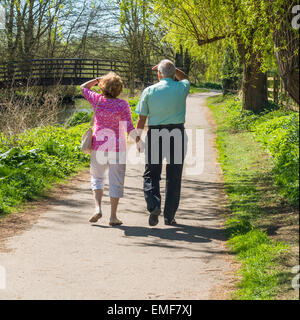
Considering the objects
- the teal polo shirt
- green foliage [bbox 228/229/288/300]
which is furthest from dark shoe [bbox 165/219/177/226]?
the teal polo shirt

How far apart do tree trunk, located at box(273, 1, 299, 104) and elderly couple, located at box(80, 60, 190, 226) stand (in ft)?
3.87

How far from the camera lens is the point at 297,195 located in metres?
7.03

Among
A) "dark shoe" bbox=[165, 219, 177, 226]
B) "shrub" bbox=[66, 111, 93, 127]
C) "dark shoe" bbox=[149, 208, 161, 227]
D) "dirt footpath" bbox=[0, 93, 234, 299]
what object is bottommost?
"dirt footpath" bbox=[0, 93, 234, 299]

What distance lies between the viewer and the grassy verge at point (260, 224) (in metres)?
4.54

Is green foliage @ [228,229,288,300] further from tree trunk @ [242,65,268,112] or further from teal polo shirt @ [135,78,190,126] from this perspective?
tree trunk @ [242,65,268,112]

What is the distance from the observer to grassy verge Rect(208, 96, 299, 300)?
4.54 meters

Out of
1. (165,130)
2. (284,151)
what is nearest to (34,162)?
(165,130)

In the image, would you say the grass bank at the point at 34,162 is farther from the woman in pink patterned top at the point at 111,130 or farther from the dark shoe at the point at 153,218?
the dark shoe at the point at 153,218

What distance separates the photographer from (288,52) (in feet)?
21.4

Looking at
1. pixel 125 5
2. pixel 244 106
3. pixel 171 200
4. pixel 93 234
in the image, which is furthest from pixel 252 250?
pixel 244 106

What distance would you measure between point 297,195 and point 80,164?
5.44 m

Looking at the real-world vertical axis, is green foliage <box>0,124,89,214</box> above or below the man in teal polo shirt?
below

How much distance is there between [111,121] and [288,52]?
91.4 inches
